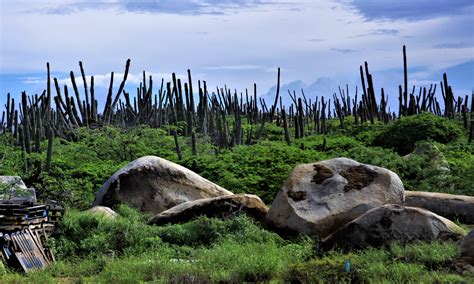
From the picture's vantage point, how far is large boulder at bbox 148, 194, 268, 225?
13828 mm

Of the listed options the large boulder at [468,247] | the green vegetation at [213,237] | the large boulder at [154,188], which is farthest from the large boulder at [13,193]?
the large boulder at [468,247]

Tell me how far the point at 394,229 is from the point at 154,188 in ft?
22.4

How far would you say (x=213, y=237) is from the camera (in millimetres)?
12648

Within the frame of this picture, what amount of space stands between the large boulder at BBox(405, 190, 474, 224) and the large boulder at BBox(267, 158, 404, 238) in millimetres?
1231

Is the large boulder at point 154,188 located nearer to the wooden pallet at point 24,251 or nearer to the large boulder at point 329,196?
the large boulder at point 329,196

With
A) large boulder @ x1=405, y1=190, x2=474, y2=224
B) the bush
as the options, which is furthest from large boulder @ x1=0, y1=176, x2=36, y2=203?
the bush

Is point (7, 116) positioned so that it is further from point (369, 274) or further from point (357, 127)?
point (369, 274)

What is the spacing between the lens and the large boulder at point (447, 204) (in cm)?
1373

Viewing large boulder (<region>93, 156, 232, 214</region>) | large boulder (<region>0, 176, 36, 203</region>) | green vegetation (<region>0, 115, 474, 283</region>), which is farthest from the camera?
large boulder (<region>93, 156, 232, 214</region>)

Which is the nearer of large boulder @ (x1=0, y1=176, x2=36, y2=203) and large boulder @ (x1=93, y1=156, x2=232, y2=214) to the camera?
large boulder @ (x1=0, y1=176, x2=36, y2=203)

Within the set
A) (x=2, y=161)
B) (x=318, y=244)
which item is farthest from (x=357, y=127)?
(x=318, y=244)

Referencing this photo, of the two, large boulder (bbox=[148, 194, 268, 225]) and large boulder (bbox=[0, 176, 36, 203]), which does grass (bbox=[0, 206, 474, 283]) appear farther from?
large boulder (bbox=[0, 176, 36, 203])

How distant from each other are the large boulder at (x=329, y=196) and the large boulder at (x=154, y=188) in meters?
3.06

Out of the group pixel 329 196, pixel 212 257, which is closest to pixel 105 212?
pixel 212 257
